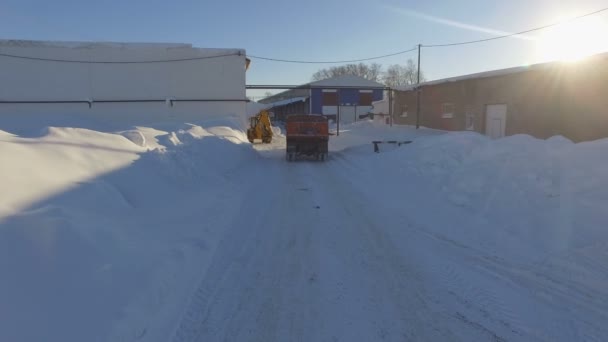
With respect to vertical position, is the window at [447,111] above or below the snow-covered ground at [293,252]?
above

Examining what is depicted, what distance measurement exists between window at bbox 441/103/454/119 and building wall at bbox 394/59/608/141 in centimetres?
75

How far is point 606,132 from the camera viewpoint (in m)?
14.2

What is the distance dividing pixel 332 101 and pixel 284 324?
57765 millimetres

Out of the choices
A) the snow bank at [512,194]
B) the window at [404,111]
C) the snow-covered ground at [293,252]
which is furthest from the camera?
the window at [404,111]

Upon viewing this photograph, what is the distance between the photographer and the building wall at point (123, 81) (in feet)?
78.2

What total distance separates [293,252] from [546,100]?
1611 cm

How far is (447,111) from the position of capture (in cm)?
2614

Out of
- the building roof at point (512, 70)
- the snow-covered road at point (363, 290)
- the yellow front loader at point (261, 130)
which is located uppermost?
the building roof at point (512, 70)

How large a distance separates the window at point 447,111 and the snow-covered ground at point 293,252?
51.5 feet

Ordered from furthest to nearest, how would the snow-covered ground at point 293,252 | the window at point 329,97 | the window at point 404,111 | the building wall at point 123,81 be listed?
the window at point 329,97 < the window at point 404,111 < the building wall at point 123,81 < the snow-covered ground at point 293,252

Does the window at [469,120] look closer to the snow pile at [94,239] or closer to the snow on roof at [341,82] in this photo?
the snow pile at [94,239]

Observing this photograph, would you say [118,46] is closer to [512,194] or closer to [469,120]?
[469,120]

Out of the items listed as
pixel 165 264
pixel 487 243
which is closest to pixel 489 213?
pixel 487 243

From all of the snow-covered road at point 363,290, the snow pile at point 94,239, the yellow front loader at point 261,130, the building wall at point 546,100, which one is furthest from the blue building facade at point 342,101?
the snow-covered road at point 363,290
